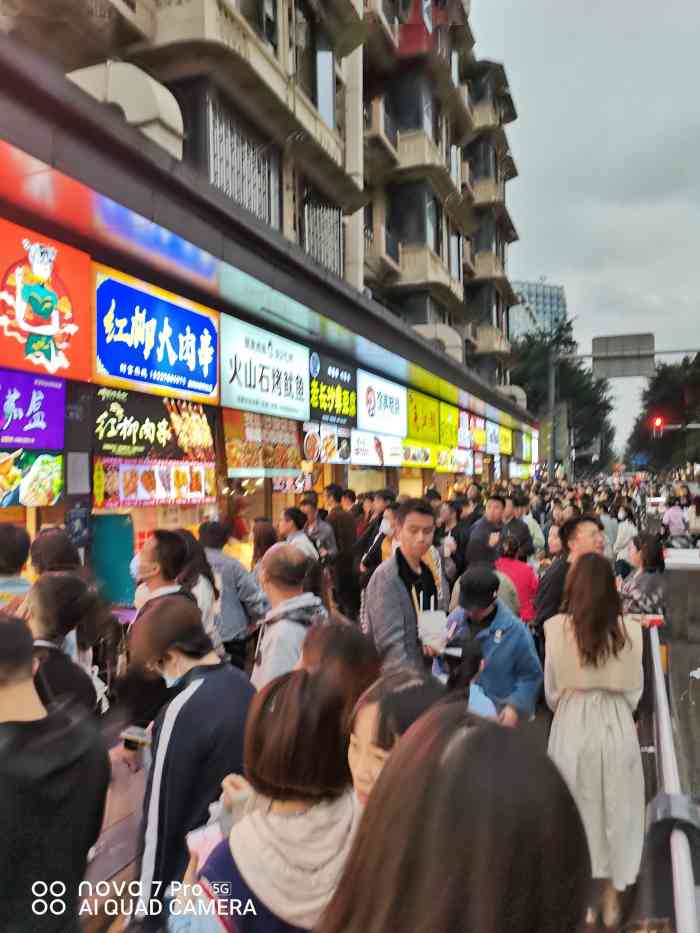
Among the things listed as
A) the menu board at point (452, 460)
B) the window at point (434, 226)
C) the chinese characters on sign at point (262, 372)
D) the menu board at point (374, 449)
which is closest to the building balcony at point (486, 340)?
the window at point (434, 226)

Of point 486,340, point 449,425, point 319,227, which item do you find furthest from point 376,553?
point 486,340

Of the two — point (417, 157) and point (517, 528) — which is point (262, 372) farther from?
point (417, 157)

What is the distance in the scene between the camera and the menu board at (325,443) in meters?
12.7

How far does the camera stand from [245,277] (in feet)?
27.8

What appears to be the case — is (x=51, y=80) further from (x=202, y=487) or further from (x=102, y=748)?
(x=202, y=487)

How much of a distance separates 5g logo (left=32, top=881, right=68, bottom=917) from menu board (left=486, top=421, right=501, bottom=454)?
99.5ft

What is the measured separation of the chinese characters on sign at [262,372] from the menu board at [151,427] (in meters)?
0.53

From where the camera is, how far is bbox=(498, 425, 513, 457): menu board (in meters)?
35.8

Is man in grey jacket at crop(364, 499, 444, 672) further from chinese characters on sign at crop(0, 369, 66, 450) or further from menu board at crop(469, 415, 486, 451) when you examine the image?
menu board at crop(469, 415, 486, 451)

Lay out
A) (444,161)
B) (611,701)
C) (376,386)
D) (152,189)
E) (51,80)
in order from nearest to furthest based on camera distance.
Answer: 1. (611,701)
2. (51,80)
3. (152,189)
4. (376,386)
5. (444,161)

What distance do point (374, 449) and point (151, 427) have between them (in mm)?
8467

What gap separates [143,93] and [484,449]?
2487cm

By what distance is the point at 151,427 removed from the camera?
8.15 metres

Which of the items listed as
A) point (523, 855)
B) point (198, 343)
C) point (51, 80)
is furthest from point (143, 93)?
point (523, 855)
